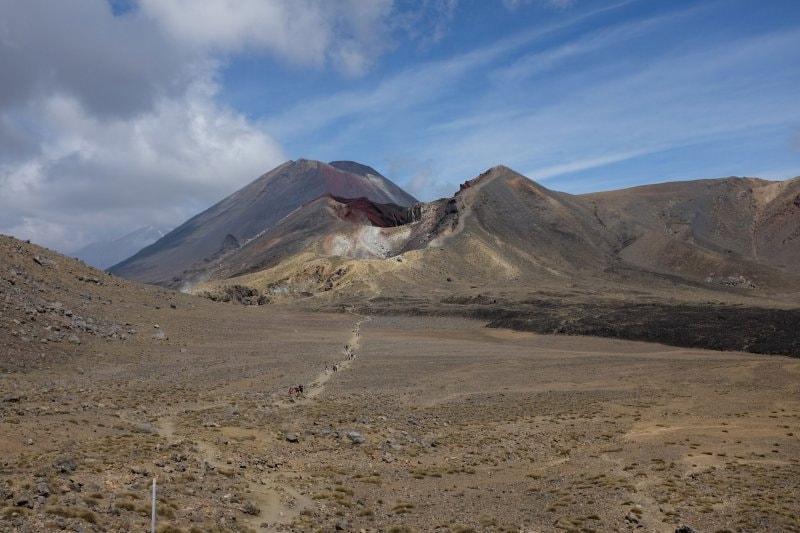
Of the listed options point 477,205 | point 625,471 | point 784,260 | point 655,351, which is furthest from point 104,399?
point 784,260

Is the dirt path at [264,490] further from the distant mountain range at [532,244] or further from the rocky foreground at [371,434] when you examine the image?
the distant mountain range at [532,244]

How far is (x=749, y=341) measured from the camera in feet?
192

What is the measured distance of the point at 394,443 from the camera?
2338 centimetres

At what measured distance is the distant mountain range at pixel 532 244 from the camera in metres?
118

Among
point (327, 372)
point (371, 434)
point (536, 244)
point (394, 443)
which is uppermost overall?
point (536, 244)

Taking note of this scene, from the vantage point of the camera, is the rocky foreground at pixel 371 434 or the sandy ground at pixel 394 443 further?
the rocky foreground at pixel 371 434

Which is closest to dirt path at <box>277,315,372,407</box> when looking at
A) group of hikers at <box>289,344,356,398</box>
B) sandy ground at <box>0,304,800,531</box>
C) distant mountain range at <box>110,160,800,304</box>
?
group of hikers at <box>289,344,356,398</box>

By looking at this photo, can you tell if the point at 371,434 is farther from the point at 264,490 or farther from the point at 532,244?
the point at 532,244

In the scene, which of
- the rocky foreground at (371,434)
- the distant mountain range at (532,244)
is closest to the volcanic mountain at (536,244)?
the distant mountain range at (532,244)

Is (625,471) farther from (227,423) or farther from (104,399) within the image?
(104,399)

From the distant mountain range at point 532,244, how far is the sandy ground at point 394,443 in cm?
6497

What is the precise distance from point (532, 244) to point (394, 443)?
389 ft

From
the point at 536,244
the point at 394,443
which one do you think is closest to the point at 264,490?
the point at 394,443

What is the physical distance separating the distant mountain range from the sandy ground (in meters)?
65.0
